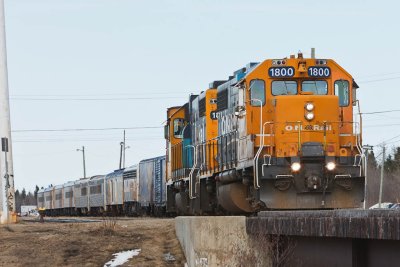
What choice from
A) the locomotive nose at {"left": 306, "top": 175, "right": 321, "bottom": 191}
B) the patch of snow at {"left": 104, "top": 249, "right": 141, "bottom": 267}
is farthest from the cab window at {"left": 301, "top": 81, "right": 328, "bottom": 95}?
the patch of snow at {"left": 104, "top": 249, "right": 141, "bottom": 267}

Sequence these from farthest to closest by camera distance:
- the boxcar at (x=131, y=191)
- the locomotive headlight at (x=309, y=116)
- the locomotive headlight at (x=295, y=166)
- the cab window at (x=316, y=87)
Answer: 1. the boxcar at (x=131, y=191)
2. the cab window at (x=316, y=87)
3. the locomotive headlight at (x=309, y=116)
4. the locomotive headlight at (x=295, y=166)

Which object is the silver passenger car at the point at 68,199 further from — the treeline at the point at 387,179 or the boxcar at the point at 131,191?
the treeline at the point at 387,179

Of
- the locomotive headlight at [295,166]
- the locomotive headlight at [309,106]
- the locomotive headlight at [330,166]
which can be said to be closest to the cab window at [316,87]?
the locomotive headlight at [309,106]

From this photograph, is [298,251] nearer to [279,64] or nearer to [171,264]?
[171,264]

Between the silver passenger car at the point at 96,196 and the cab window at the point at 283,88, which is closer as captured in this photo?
the cab window at the point at 283,88

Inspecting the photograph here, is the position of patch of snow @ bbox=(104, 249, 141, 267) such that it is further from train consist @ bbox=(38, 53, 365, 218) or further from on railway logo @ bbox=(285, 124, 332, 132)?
on railway logo @ bbox=(285, 124, 332, 132)

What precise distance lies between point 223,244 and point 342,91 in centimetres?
672

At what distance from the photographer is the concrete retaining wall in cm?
1310

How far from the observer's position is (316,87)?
19672mm

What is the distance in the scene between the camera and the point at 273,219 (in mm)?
12070

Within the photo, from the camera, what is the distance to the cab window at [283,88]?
19688 mm

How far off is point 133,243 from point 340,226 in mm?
11776

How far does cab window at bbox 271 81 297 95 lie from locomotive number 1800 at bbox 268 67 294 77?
22 cm

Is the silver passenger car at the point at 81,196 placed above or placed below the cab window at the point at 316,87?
below
